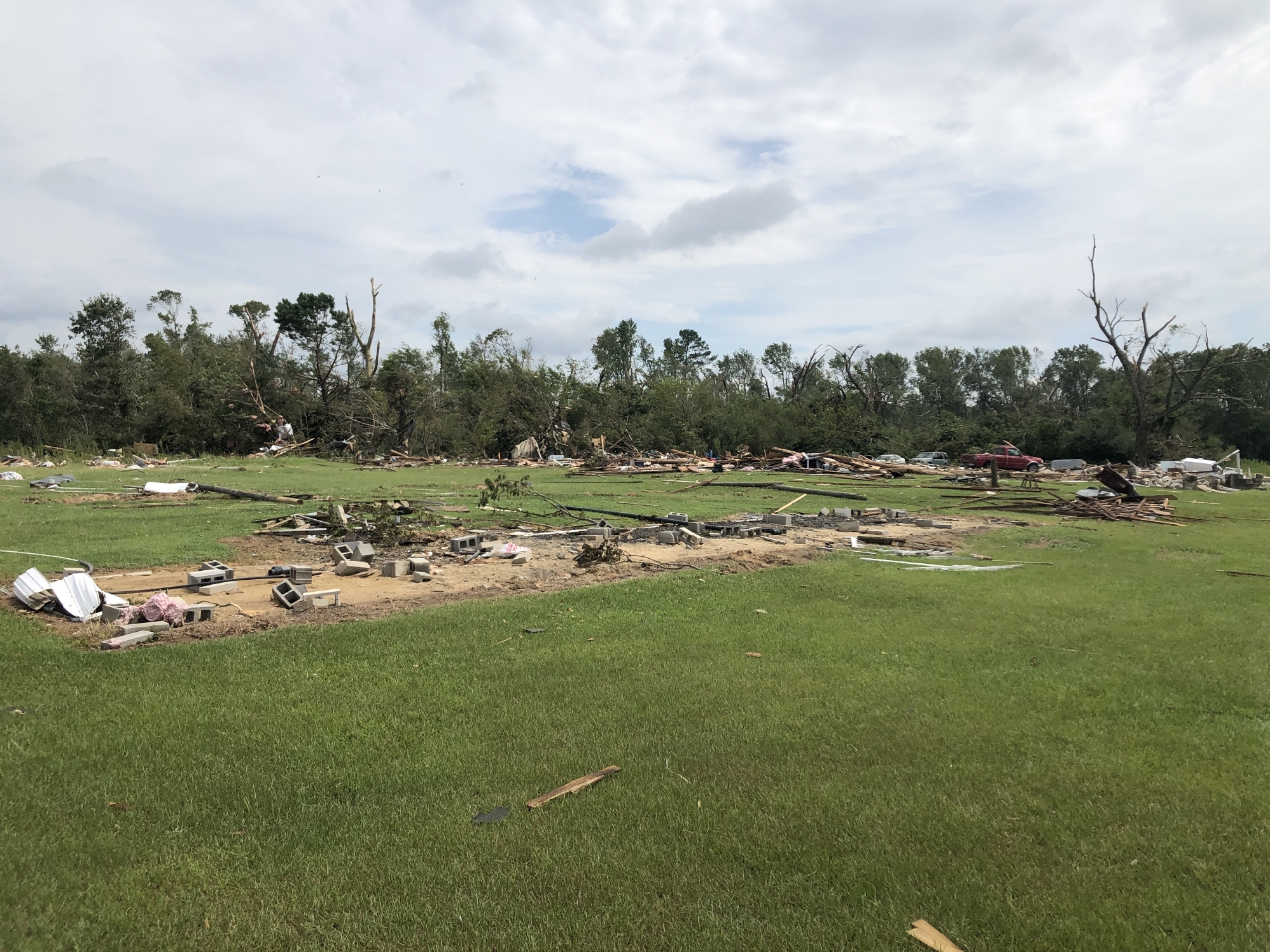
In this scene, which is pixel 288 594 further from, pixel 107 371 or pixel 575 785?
pixel 107 371

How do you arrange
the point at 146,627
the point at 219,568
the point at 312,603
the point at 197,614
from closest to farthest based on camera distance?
1. the point at 146,627
2. the point at 197,614
3. the point at 312,603
4. the point at 219,568

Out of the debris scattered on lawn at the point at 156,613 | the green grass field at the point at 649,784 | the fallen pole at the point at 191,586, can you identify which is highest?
the debris scattered on lawn at the point at 156,613

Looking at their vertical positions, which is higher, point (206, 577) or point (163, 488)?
point (163, 488)

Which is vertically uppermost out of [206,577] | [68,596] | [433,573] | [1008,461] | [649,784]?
[1008,461]

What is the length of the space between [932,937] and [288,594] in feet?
23.6

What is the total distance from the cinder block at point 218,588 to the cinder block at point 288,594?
2.83 ft

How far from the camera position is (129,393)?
4350cm

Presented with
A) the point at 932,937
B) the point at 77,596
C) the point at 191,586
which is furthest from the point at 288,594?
the point at 932,937

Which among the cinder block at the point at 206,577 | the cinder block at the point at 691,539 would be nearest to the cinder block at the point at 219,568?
the cinder block at the point at 206,577

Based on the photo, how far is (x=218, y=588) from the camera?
851cm

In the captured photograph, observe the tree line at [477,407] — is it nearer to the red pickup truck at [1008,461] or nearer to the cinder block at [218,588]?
the red pickup truck at [1008,461]

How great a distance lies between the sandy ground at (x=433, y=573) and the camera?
724cm

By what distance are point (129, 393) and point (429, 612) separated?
46146mm

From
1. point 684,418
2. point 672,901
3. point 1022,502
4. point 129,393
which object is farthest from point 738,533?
point 129,393
